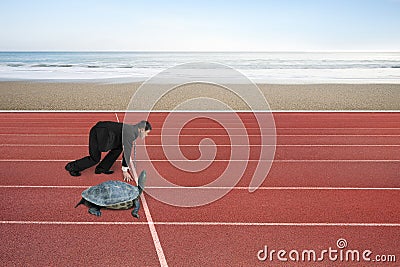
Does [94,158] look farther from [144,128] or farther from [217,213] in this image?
[217,213]

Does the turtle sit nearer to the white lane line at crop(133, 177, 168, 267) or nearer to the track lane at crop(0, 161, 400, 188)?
the white lane line at crop(133, 177, 168, 267)

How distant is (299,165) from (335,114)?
7.13 metres

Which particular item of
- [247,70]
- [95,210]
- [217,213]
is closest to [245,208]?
[217,213]

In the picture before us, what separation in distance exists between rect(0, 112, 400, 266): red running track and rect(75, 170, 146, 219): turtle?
0.10 m

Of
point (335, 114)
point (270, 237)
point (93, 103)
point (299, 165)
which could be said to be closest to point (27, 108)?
point (93, 103)

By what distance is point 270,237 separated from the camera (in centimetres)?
499

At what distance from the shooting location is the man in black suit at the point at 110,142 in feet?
20.9

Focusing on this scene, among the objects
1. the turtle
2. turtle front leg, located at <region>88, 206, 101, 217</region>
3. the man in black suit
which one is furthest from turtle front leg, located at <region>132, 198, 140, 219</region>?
the man in black suit

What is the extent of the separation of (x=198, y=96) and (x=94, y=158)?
45.7 ft

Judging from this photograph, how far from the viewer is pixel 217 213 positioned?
5668mm

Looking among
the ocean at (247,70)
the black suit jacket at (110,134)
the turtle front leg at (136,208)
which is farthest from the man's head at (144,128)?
the ocean at (247,70)

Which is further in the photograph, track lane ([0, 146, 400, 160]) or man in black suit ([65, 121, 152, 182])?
track lane ([0, 146, 400, 160])

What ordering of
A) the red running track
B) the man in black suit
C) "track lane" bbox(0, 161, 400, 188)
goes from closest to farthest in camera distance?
the red running track
the man in black suit
"track lane" bbox(0, 161, 400, 188)

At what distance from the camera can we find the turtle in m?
5.54
